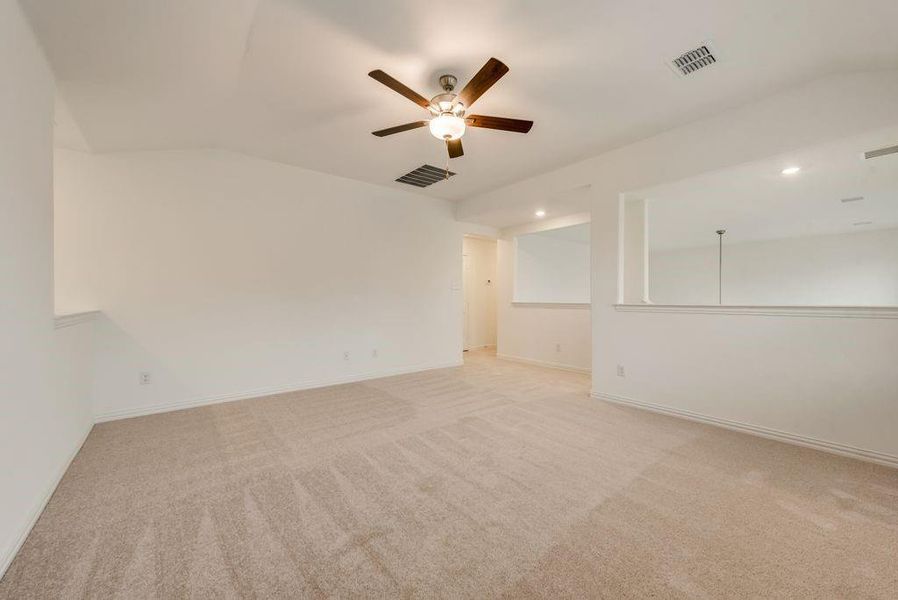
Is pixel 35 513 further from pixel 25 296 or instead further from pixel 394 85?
pixel 394 85

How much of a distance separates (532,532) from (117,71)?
358 cm

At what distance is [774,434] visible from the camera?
2689 mm

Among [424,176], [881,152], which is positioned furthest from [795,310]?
[424,176]

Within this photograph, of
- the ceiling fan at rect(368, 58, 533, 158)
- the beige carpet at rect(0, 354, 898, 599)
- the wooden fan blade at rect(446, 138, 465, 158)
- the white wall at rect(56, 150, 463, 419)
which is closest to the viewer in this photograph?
the beige carpet at rect(0, 354, 898, 599)

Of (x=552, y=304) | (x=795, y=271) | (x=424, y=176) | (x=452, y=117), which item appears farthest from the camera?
(x=795, y=271)

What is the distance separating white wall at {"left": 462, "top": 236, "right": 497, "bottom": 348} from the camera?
7.26 metres

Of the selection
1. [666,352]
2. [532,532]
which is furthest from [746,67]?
[532,532]

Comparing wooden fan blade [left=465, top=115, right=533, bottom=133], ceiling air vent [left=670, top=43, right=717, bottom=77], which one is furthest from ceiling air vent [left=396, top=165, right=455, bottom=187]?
ceiling air vent [left=670, top=43, right=717, bottom=77]

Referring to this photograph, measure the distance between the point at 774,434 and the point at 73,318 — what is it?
5.40 meters

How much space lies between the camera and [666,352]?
130 inches

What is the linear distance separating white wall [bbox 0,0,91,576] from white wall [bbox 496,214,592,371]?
5.37 metres

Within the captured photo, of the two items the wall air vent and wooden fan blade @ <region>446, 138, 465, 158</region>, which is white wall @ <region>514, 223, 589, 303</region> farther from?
wooden fan blade @ <region>446, 138, 465, 158</region>

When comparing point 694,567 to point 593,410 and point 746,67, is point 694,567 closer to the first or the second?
point 593,410

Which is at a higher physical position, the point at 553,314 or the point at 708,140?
the point at 708,140
